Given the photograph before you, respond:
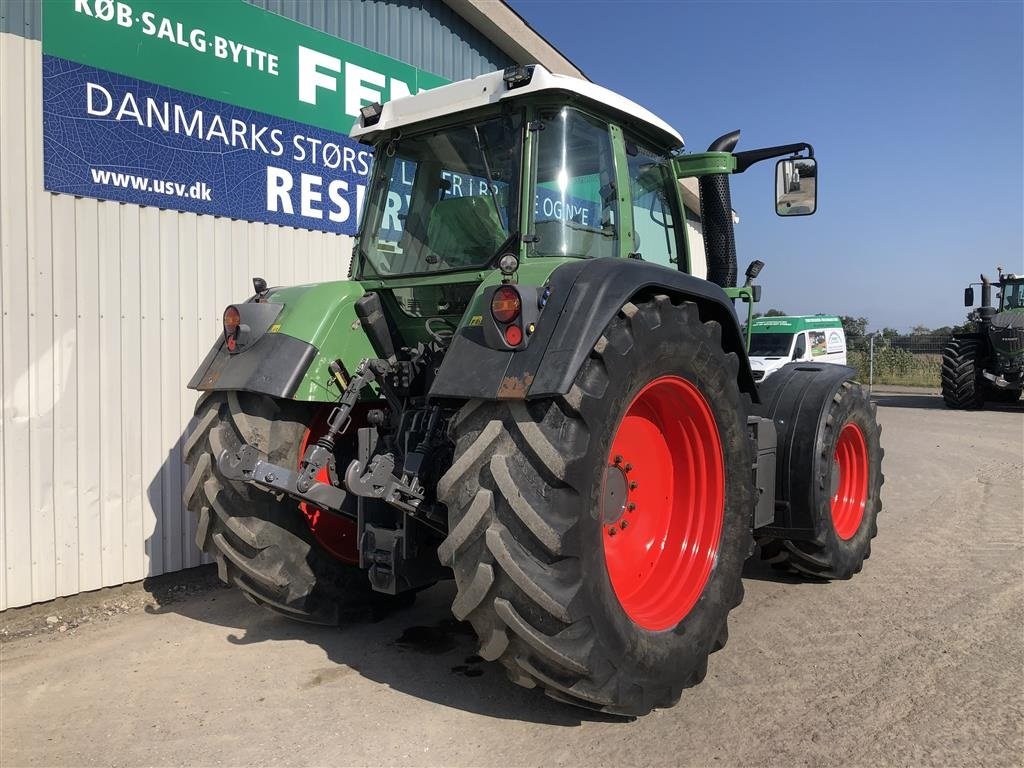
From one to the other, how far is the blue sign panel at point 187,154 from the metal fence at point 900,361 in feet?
76.1

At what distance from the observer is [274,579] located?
3.47 m

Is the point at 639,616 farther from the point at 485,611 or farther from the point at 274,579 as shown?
the point at 274,579

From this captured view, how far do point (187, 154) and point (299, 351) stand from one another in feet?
7.89

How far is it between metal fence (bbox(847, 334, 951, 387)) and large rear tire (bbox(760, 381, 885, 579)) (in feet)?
72.0

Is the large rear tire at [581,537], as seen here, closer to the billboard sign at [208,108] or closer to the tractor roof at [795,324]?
the billboard sign at [208,108]

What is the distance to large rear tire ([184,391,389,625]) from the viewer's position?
3424mm

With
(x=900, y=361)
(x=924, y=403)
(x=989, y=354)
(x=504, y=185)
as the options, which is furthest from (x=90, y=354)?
(x=900, y=361)

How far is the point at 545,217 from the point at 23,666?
10.9ft

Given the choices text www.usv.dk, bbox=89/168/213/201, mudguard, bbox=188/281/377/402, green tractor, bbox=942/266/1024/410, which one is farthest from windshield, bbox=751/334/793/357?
mudguard, bbox=188/281/377/402

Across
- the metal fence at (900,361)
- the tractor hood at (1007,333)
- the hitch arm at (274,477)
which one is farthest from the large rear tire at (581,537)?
the metal fence at (900,361)

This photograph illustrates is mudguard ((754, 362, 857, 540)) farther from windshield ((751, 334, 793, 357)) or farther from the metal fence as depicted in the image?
the metal fence

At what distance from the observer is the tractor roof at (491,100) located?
3.27m

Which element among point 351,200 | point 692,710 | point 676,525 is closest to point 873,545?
point 676,525

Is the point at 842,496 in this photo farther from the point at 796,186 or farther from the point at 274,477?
the point at 274,477
